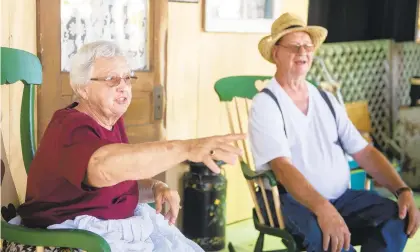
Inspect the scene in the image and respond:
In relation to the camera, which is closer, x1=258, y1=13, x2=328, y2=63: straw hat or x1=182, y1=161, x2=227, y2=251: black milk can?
x1=258, y1=13, x2=328, y2=63: straw hat

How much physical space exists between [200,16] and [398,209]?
66.6 inches

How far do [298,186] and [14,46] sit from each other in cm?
138

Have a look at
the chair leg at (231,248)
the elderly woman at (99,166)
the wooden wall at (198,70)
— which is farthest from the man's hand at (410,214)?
the wooden wall at (198,70)

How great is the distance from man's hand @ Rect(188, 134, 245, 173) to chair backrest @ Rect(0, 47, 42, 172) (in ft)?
2.59

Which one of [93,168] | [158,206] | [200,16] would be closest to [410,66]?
[200,16]

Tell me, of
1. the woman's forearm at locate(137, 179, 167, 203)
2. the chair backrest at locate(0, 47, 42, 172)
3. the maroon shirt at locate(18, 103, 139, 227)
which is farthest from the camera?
the woman's forearm at locate(137, 179, 167, 203)

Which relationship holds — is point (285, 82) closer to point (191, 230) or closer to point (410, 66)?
point (191, 230)

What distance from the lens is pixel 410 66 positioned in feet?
18.9

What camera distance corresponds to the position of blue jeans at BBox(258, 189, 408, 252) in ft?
7.99

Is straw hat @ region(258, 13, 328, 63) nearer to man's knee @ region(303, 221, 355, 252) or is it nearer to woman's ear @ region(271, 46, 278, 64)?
woman's ear @ region(271, 46, 278, 64)

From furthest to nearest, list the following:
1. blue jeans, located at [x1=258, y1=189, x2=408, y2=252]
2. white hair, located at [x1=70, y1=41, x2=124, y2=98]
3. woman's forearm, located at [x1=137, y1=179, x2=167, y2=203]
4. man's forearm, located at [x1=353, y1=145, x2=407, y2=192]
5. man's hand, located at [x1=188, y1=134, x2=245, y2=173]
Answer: man's forearm, located at [x1=353, y1=145, x2=407, y2=192] < blue jeans, located at [x1=258, y1=189, x2=408, y2=252] < woman's forearm, located at [x1=137, y1=179, x2=167, y2=203] < white hair, located at [x1=70, y1=41, x2=124, y2=98] < man's hand, located at [x1=188, y1=134, x2=245, y2=173]

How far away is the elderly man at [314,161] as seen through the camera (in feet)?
8.00

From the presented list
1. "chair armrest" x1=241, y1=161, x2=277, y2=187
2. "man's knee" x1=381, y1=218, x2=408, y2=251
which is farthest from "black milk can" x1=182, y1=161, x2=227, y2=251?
"man's knee" x1=381, y1=218, x2=408, y2=251

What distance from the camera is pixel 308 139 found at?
2.73 m
